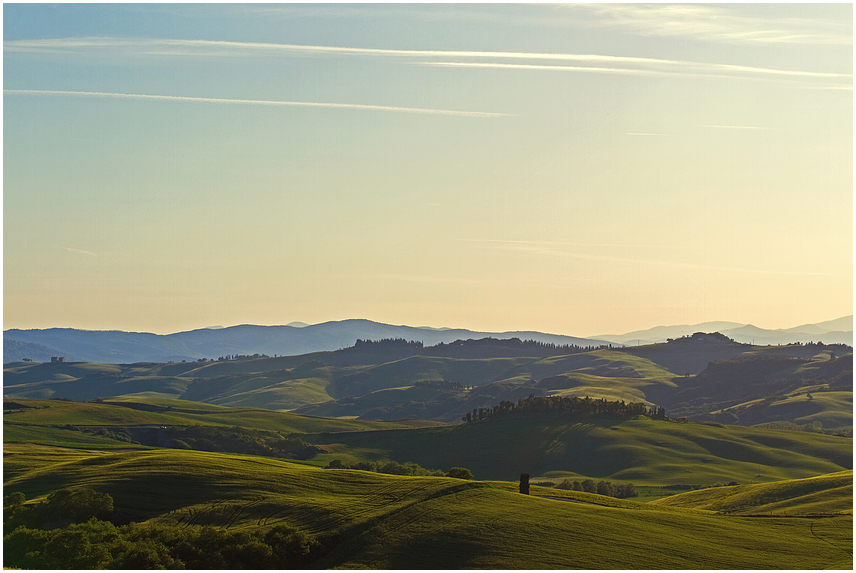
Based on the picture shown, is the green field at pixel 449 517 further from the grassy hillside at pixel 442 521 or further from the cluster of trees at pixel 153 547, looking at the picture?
the cluster of trees at pixel 153 547

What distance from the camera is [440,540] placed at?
3873 inches

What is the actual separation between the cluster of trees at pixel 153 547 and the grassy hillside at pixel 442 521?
16.2ft

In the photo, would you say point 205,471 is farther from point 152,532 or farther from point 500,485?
point 500,485

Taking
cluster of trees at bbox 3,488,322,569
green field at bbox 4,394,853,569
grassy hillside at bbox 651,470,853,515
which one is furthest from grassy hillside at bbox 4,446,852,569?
grassy hillside at bbox 651,470,853,515

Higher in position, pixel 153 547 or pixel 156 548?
pixel 153 547

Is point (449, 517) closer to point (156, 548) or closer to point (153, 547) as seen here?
point (156, 548)

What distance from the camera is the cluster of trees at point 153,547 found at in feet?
299

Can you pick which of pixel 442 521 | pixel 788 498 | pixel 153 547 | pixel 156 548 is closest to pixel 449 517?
pixel 442 521

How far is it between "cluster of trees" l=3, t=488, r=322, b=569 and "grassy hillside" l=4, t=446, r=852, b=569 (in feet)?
16.2

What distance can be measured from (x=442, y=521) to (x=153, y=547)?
3481 cm

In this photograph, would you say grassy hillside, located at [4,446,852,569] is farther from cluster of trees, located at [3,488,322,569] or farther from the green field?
cluster of trees, located at [3,488,322,569]

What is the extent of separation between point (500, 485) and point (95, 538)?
57462 mm

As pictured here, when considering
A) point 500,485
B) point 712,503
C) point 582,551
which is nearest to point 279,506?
point 500,485

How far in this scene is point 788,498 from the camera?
138125 mm
